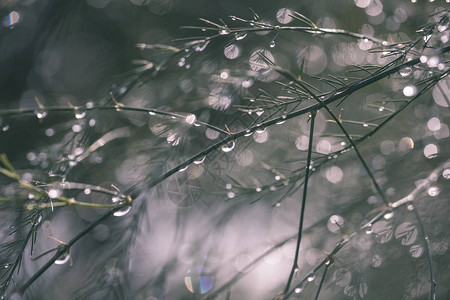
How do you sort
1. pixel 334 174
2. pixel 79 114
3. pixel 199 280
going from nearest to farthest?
pixel 79 114 < pixel 199 280 < pixel 334 174

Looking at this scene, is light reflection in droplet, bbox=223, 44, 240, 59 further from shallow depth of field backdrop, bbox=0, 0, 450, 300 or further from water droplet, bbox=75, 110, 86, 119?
water droplet, bbox=75, 110, 86, 119

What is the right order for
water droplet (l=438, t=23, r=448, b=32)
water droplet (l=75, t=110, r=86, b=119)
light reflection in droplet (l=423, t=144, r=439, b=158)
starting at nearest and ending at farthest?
1. water droplet (l=438, t=23, r=448, b=32)
2. water droplet (l=75, t=110, r=86, b=119)
3. light reflection in droplet (l=423, t=144, r=439, b=158)

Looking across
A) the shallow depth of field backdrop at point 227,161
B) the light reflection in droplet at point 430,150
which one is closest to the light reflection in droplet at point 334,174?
the shallow depth of field backdrop at point 227,161

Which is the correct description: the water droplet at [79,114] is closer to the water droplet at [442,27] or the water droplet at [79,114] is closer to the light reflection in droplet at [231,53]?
the light reflection in droplet at [231,53]

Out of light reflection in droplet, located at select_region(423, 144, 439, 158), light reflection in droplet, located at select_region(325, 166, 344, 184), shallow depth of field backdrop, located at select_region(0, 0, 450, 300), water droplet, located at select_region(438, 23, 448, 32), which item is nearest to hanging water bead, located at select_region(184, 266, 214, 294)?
shallow depth of field backdrop, located at select_region(0, 0, 450, 300)

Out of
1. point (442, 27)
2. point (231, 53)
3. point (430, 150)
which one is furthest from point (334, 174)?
point (442, 27)

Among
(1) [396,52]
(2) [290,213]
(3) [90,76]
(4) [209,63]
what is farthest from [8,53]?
(1) [396,52]

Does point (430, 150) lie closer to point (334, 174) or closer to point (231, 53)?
point (334, 174)

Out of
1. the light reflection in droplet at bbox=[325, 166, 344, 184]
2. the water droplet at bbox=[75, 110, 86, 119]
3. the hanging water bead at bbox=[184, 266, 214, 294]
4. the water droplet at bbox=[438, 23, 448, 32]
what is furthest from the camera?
the light reflection in droplet at bbox=[325, 166, 344, 184]
